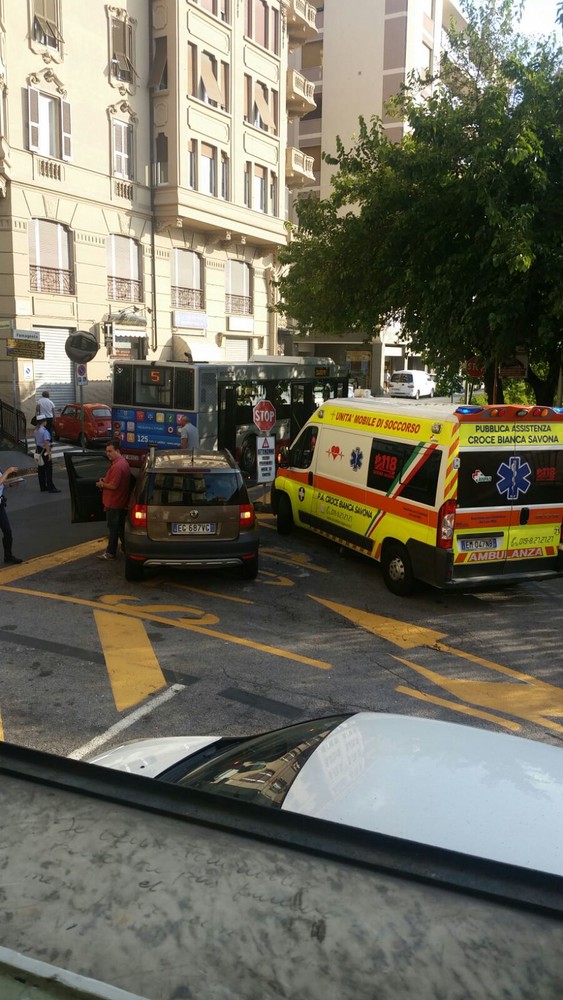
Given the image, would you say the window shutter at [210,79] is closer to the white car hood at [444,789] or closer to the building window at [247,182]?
the building window at [247,182]

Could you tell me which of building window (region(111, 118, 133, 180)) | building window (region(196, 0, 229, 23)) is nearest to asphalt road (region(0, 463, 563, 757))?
building window (region(111, 118, 133, 180))

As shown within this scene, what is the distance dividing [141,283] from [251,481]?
13.7 metres

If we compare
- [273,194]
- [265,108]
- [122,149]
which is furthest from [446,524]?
[265,108]

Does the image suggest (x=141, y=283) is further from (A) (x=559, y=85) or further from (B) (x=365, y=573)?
(B) (x=365, y=573)

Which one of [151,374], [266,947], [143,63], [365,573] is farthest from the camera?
[143,63]

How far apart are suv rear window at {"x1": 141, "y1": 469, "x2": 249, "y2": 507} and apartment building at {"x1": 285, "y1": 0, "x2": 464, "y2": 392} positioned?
111 feet

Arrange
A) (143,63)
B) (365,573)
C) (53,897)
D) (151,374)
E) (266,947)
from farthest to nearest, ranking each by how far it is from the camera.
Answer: (143,63)
(151,374)
(365,573)
(53,897)
(266,947)

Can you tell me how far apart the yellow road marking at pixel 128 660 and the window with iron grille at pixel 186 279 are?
23810mm

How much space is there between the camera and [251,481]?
18.4 metres

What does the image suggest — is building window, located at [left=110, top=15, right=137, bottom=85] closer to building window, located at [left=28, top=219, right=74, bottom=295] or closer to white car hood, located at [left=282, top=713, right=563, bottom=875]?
building window, located at [left=28, top=219, right=74, bottom=295]

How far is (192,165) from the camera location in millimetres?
28984

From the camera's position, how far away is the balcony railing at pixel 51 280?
963 inches

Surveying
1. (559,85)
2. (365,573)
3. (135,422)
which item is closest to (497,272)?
(559,85)

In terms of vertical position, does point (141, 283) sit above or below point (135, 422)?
above
